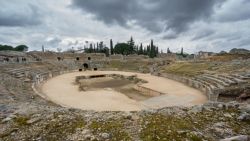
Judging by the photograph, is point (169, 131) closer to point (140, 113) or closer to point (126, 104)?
point (140, 113)

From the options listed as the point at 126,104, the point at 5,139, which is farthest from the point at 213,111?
the point at 126,104

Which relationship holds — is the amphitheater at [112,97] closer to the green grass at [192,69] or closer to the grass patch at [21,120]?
the grass patch at [21,120]

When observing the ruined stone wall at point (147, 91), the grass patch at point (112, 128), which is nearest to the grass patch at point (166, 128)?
the grass patch at point (112, 128)

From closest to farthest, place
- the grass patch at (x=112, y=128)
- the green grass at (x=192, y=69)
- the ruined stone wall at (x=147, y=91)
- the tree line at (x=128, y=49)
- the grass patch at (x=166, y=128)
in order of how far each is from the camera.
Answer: the grass patch at (x=166, y=128), the grass patch at (x=112, y=128), the ruined stone wall at (x=147, y=91), the green grass at (x=192, y=69), the tree line at (x=128, y=49)

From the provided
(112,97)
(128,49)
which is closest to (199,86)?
(112,97)

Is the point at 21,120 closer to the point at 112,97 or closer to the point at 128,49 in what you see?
the point at 112,97

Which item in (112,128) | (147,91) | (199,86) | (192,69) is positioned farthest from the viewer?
(192,69)

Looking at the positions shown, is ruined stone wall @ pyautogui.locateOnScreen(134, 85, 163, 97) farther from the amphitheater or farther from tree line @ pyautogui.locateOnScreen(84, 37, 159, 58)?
tree line @ pyautogui.locateOnScreen(84, 37, 159, 58)

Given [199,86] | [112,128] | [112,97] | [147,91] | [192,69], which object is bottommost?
[147,91]

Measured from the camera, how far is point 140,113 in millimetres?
10086

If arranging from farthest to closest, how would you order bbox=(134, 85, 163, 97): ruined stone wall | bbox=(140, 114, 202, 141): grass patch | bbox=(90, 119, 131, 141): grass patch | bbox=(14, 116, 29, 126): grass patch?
bbox=(134, 85, 163, 97): ruined stone wall → bbox=(14, 116, 29, 126): grass patch → bbox=(90, 119, 131, 141): grass patch → bbox=(140, 114, 202, 141): grass patch

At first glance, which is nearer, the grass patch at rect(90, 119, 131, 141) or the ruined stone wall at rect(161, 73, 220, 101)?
the grass patch at rect(90, 119, 131, 141)

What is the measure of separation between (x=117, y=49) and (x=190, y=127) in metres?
89.5

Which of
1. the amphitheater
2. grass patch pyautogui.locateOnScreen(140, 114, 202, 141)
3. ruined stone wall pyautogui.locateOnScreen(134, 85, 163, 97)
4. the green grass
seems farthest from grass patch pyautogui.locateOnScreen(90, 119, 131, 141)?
the green grass
